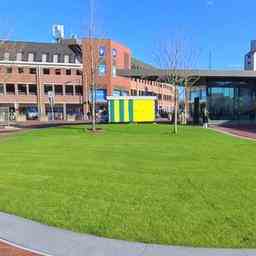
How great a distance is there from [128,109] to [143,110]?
5.17ft

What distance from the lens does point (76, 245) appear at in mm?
4328

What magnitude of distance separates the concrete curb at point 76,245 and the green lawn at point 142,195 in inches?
7.4

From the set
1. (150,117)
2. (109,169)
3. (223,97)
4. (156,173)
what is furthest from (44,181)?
(223,97)

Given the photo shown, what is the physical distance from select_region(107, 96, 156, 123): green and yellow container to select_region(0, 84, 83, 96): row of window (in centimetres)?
3680

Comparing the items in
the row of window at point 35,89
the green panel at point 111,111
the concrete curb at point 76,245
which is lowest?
the concrete curb at point 76,245

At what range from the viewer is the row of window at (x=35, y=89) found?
6606 cm

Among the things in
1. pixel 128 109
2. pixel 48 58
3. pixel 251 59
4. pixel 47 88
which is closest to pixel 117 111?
pixel 128 109

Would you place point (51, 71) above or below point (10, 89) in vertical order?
above

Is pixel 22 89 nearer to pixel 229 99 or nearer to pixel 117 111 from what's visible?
pixel 117 111

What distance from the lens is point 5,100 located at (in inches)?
2586

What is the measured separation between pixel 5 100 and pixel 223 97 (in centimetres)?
4361

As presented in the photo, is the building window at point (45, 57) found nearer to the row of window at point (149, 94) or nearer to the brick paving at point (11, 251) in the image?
the row of window at point (149, 94)

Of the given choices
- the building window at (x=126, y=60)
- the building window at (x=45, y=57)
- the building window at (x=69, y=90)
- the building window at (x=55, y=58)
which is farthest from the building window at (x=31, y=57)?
the building window at (x=126, y=60)

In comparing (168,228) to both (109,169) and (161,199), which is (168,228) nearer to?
→ (161,199)
